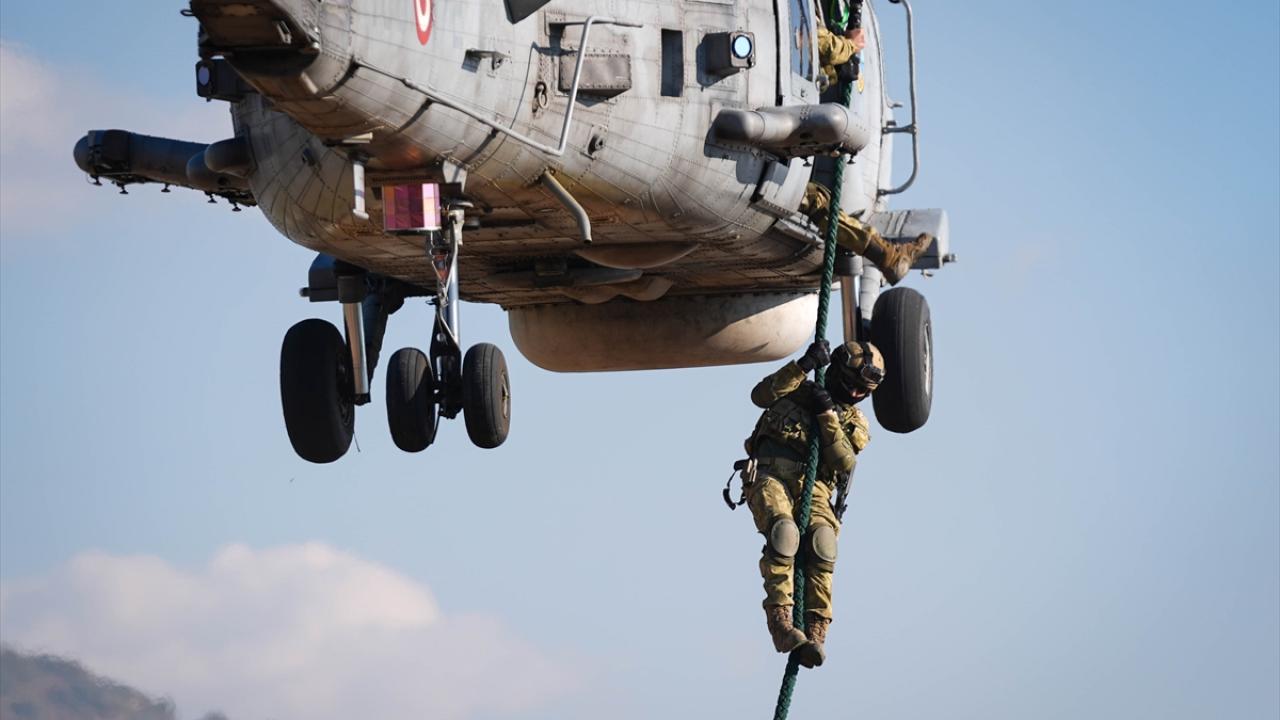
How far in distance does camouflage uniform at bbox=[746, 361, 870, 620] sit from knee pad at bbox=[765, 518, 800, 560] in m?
0.02

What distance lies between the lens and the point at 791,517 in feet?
67.6

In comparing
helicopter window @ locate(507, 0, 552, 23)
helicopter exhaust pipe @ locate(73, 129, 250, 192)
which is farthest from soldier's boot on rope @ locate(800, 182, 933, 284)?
helicopter exhaust pipe @ locate(73, 129, 250, 192)

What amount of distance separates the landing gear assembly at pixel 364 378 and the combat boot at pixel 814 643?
2.93m

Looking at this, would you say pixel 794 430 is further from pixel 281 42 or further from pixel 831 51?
pixel 281 42

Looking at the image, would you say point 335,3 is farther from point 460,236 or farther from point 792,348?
point 792,348

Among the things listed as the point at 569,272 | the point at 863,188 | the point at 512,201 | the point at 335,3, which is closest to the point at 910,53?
the point at 863,188

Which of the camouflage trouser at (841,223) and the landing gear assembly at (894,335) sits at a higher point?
the camouflage trouser at (841,223)

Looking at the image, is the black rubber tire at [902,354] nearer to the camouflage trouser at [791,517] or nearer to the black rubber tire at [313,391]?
the camouflage trouser at [791,517]

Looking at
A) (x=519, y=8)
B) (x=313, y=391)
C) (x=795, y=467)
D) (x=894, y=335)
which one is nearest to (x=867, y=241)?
(x=894, y=335)

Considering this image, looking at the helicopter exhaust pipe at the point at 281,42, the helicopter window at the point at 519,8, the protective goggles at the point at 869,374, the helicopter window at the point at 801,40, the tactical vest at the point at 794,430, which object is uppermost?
the helicopter window at the point at 801,40

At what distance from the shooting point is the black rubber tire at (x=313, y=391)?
2227 centimetres

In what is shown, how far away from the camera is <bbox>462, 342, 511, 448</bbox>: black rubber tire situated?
22.3 meters

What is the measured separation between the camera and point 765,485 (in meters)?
20.7

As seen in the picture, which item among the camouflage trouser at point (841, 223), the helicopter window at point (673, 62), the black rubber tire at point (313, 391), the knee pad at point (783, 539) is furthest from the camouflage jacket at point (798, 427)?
the black rubber tire at point (313, 391)
